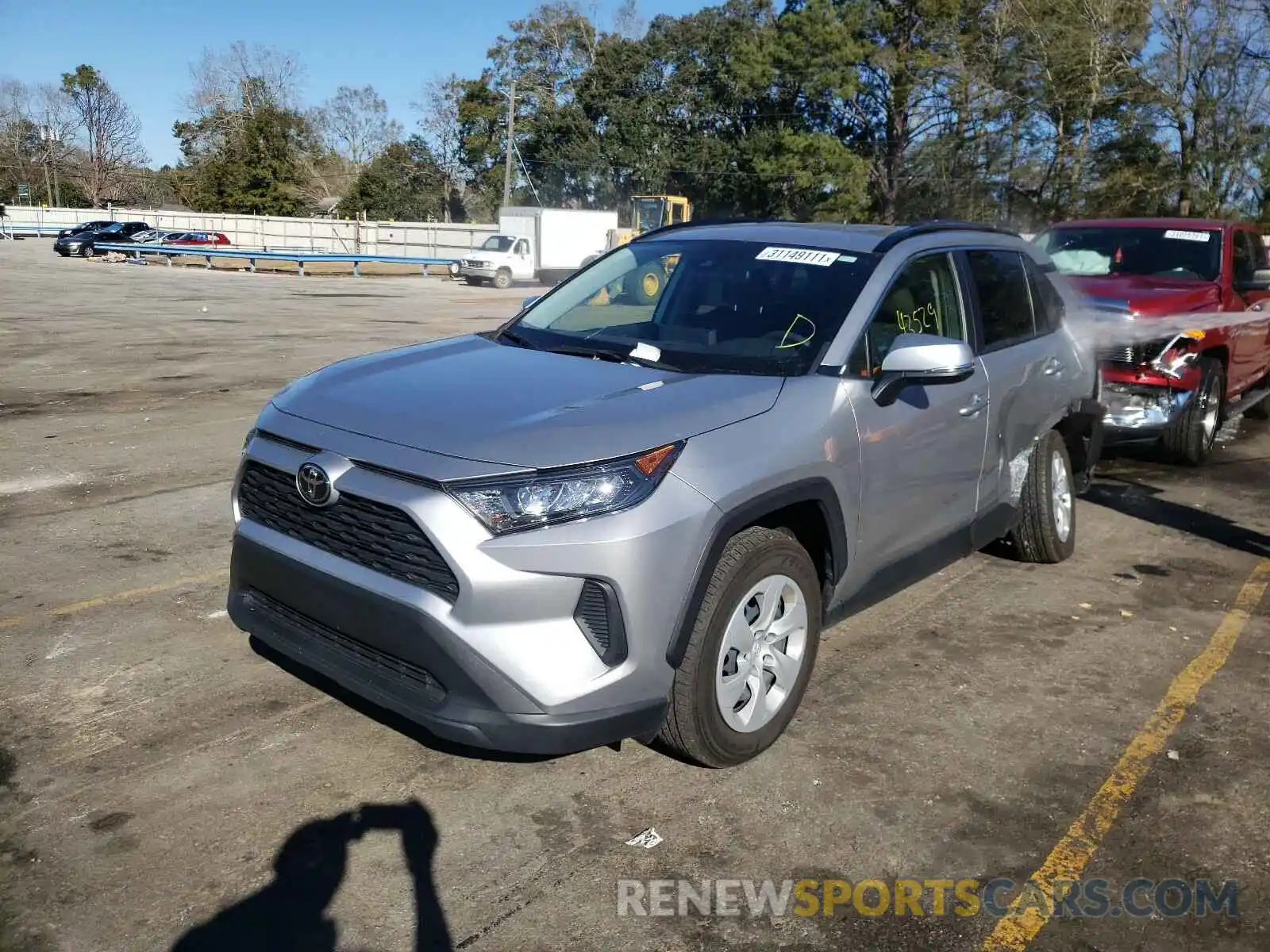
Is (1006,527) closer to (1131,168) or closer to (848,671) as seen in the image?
(848,671)

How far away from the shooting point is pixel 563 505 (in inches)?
118

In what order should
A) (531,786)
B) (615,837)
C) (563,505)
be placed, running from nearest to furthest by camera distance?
(563,505), (615,837), (531,786)

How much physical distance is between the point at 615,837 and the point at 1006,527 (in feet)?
9.62

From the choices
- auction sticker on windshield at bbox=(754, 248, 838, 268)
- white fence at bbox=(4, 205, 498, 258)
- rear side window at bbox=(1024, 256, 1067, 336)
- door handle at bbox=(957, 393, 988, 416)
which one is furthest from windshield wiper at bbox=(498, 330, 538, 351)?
white fence at bbox=(4, 205, 498, 258)

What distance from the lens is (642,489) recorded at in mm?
3076

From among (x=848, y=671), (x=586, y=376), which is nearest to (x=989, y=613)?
(x=848, y=671)

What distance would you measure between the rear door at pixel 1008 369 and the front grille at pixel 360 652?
2.82 metres

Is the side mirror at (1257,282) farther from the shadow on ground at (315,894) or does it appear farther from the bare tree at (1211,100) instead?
the bare tree at (1211,100)

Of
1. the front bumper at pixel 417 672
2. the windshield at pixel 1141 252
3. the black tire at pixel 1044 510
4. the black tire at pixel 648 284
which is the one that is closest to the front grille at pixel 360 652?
the front bumper at pixel 417 672

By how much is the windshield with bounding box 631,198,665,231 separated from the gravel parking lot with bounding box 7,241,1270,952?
37500 mm

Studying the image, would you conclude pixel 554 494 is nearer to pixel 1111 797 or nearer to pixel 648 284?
pixel 648 284

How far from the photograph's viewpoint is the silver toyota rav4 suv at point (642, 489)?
2.99 metres

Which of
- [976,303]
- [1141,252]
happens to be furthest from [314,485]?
[1141,252]

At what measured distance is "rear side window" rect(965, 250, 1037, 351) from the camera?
4.93 meters
